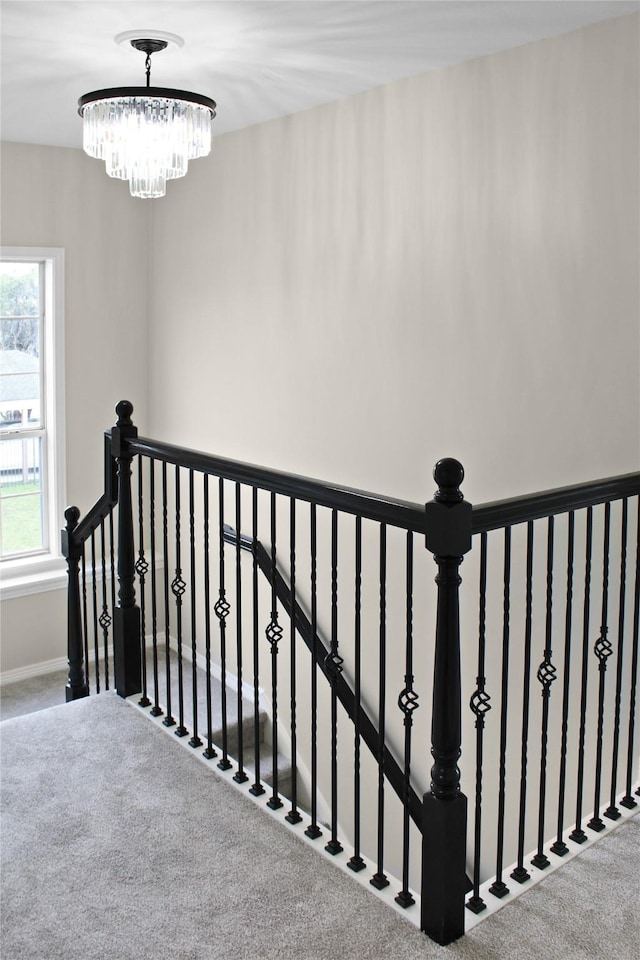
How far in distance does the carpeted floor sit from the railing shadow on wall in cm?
8

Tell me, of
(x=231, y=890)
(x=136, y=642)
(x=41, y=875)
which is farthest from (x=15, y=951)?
(x=136, y=642)

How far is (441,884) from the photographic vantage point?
1999 mm

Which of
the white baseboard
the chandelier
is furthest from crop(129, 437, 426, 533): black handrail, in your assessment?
the white baseboard

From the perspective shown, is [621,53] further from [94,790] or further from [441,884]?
[94,790]

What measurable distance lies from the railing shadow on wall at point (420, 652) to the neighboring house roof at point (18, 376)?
880mm

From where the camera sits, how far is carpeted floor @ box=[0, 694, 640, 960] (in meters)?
2.03

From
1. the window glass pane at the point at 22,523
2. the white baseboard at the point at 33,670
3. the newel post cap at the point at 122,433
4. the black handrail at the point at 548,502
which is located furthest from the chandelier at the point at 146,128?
the white baseboard at the point at 33,670

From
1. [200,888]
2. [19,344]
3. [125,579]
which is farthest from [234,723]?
[200,888]

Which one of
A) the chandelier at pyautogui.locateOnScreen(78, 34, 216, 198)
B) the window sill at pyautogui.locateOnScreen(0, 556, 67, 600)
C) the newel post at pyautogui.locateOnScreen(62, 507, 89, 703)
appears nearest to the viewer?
the chandelier at pyautogui.locateOnScreen(78, 34, 216, 198)

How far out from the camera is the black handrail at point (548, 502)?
1985 mm

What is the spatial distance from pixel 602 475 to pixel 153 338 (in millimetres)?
3508

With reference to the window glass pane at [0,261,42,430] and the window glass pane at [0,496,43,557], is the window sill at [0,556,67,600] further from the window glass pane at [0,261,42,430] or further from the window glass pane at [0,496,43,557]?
the window glass pane at [0,261,42,430]

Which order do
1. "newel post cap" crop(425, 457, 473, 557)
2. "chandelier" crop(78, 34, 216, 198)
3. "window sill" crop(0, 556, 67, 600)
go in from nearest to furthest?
"newel post cap" crop(425, 457, 473, 557) < "chandelier" crop(78, 34, 216, 198) < "window sill" crop(0, 556, 67, 600)

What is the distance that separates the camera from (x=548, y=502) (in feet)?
7.01
